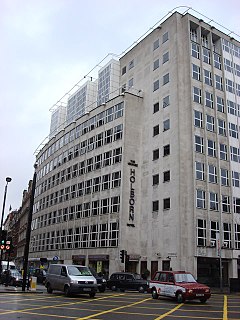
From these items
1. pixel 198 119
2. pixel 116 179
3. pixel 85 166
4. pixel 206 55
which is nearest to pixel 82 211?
pixel 85 166

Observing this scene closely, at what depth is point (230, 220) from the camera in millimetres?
41500

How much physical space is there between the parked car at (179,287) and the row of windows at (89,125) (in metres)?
29.9

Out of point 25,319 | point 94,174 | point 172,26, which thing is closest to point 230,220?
point 94,174

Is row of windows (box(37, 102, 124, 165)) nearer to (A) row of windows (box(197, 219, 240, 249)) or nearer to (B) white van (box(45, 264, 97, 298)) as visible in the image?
(A) row of windows (box(197, 219, 240, 249))

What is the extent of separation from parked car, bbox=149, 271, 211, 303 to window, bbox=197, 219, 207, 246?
1897 centimetres

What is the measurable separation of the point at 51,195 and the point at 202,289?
46.7m


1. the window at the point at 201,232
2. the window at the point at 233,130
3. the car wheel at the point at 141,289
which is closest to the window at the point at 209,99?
the window at the point at 233,130

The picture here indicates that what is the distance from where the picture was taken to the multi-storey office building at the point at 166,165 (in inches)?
1560

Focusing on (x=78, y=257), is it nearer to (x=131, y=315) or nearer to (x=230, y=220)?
(x=230, y=220)

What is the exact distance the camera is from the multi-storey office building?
39625 millimetres

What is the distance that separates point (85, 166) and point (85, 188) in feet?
10.6

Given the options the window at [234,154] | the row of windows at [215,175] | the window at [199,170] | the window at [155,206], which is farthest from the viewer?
the window at [234,154]

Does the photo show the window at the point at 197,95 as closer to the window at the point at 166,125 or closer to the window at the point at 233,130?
the window at the point at 166,125

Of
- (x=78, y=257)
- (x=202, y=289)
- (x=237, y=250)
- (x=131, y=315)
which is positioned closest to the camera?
(x=131, y=315)
